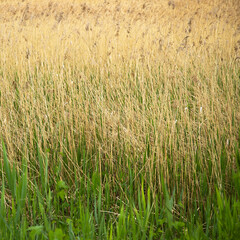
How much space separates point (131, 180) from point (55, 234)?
2.28 ft

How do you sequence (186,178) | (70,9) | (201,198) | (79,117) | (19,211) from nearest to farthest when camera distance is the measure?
1. (19,211)
2. (201,198)
3. (186,178)
4. (79,117)
5. (70,9)

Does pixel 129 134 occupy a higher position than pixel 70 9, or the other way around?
pixel 70 9

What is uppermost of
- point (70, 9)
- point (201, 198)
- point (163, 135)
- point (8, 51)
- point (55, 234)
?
point (70, 9)

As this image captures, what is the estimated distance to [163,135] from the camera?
2.10m

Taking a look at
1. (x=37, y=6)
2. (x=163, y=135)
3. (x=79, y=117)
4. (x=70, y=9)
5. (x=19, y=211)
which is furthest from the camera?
(x=37, y=6)

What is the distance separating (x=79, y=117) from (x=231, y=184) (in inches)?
50.4

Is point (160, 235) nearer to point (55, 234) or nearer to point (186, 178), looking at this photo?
point (186, 178)

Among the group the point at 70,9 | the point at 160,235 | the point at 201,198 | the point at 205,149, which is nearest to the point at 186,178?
the point at 201,198

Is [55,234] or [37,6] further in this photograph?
[37,6]

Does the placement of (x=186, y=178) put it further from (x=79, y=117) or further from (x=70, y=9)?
(x=70, y=9)

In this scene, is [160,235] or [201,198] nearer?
[160,235]

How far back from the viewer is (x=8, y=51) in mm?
4465

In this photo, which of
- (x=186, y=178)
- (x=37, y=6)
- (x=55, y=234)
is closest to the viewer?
(x=55, y=234)

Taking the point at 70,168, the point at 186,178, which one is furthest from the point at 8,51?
the point at 186,178
